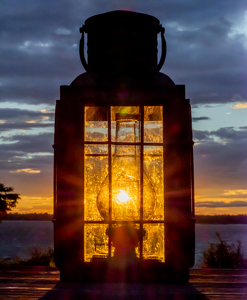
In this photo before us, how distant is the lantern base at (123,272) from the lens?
3.90 metres

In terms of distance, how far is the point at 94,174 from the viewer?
4043 millimetres

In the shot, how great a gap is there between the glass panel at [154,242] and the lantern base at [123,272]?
0.09 m

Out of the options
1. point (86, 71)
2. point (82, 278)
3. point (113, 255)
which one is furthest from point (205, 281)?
point (86, 71)

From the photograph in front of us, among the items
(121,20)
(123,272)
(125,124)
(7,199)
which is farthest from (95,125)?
(7,199)

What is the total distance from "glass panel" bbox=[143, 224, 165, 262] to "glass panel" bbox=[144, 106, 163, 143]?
81cm

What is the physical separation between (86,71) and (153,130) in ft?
3.17

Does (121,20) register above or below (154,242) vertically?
above

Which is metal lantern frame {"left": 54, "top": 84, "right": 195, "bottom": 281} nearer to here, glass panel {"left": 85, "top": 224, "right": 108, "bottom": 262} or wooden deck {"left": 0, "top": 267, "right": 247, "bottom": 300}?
glass panel {"left": 85, "top": 224, "right": 108, "bottom": 262}

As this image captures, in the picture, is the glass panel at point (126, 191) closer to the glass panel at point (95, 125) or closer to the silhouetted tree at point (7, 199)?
the glass panel at point (95, 125)

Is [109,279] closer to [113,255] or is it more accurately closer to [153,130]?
[113,255]

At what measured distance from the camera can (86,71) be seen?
4445mm

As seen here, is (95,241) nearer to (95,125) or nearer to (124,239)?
(124,239)

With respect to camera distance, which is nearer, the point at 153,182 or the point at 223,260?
the point at 153,182

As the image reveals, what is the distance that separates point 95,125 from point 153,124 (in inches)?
21.9
